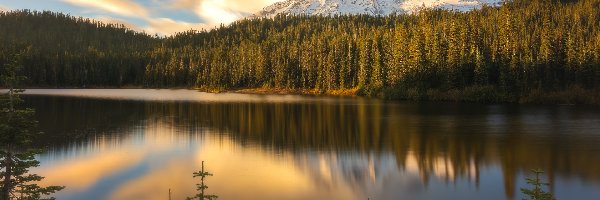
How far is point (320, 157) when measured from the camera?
115 feet

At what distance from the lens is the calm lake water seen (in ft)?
84.3

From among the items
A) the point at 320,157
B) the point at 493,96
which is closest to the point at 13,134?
the point at 320,157

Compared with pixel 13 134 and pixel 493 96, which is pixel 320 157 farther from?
pixel 493 96

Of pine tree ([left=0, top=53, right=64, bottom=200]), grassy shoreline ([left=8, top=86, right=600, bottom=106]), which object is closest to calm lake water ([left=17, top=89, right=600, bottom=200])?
pine tree ([left=0, top=53, right=64, bottom=200])

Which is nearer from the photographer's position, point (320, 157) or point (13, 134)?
point (13, 134)

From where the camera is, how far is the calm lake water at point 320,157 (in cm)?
2569

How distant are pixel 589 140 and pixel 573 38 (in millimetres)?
78052

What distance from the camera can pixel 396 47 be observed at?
133250 millimetres

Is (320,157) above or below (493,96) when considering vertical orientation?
below

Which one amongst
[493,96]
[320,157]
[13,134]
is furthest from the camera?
[493,96]

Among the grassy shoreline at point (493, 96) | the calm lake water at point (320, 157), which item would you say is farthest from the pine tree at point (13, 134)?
the grassy shoreline at point (493, 96)

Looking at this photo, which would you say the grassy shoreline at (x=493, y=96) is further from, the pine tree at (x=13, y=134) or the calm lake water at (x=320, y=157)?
the pine tree at (x=13, y=134)

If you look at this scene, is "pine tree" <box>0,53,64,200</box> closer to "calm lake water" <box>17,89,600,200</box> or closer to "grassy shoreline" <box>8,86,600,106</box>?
"calm lake water" <box>17,89,600,200</box>

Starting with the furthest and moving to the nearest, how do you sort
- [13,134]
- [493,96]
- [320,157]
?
[493,96] < [320,157] < [13,134]
